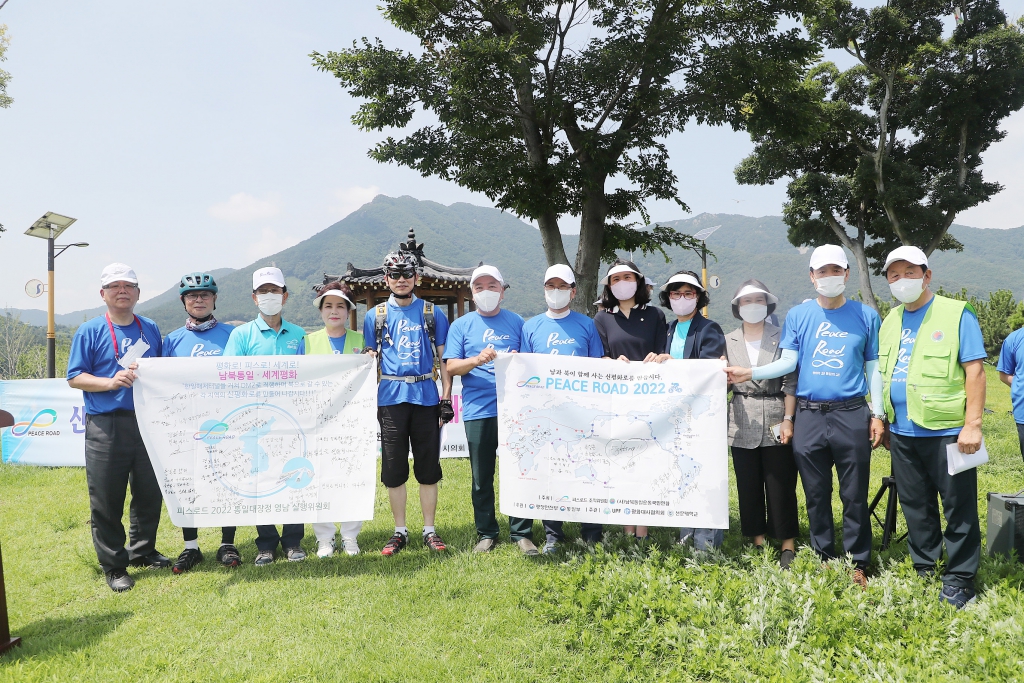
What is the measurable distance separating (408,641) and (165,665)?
1416 millimetres

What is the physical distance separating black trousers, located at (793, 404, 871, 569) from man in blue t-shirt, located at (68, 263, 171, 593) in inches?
197

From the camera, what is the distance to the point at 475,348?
5.15 m

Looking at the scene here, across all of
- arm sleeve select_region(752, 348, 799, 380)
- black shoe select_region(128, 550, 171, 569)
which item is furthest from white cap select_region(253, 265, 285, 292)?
arm sleeve select_region(752, 348, 799, 380)

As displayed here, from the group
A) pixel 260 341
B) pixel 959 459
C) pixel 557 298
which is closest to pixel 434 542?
pixel 260 341

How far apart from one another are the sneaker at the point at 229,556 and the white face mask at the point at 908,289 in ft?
17.8

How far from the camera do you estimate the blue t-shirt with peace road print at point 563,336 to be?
5.08 m

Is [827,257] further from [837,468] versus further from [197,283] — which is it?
[197,283]

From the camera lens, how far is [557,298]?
16.6 ft

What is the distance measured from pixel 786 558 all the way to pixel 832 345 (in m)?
1.68

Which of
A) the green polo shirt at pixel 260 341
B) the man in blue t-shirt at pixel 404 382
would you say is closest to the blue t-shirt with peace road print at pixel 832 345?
the man in blue t-shirt at pixel 404 382

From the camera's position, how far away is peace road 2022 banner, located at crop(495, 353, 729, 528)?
4684mm

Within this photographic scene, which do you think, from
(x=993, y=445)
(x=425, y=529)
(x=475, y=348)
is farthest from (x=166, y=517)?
(x=993, y=445)

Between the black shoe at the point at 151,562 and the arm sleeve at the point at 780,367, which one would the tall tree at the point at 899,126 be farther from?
the black shoe at the point at 151,562

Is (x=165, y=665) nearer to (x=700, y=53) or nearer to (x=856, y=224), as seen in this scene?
(x=700, y=53)
